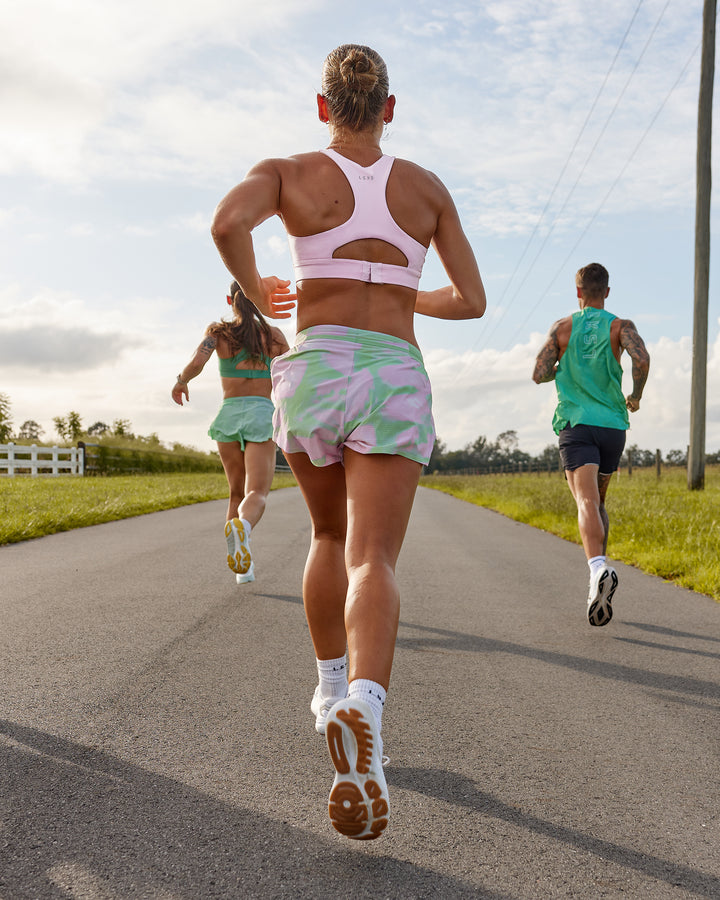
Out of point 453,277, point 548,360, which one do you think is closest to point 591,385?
point 548,360

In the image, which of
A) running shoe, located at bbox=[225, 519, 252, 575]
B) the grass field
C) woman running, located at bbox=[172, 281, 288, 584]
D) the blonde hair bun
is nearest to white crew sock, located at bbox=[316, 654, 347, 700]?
the blonde hair bun

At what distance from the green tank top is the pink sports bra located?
318cm

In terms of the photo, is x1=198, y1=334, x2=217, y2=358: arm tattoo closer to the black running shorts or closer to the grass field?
the black running shorts

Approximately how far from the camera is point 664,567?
6969 mm

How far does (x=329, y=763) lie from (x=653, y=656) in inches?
88.0

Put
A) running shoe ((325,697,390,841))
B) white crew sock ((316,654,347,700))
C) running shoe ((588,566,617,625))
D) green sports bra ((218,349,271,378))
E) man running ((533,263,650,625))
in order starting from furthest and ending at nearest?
green sports bra ((218,349,271,378)) < man running ((533,263,650,625)) < running shoe ((588,566,617,625)) < white crew sock ((316,654,347,700)) < running shoe ((325,697,390,841))

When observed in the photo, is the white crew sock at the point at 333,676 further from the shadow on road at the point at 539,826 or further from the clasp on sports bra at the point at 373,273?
the clasp on sports bra at the point at 373,273

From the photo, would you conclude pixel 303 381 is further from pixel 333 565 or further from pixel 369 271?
pixel 333 565

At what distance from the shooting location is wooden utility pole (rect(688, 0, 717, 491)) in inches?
678

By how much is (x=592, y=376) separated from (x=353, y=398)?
3.44 m

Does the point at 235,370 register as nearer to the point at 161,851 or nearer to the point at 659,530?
the point at 161,851

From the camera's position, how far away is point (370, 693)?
1.90m

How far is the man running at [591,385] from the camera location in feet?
16.9

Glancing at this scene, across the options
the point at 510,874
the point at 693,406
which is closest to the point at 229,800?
the point at 510,874
